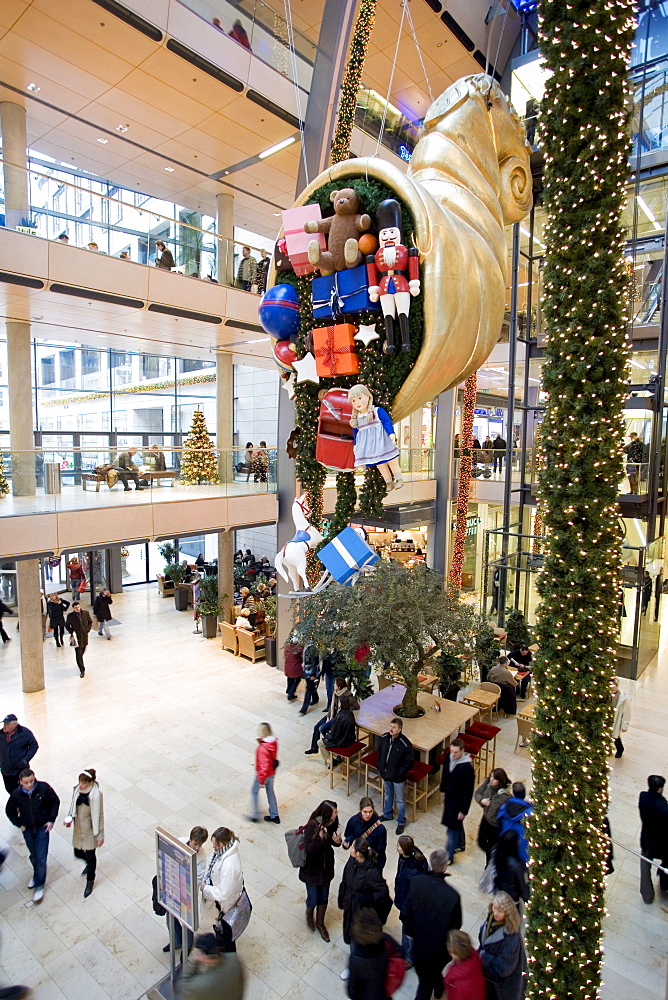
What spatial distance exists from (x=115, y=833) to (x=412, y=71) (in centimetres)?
1525

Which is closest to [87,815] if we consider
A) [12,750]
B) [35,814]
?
[35,814]

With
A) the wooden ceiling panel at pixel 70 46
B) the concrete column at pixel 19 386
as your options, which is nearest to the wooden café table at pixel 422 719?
the concrete column at pixel 19 386

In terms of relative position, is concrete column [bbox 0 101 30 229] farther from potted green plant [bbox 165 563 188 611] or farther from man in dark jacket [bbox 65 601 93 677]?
potted green plant [bbox 165 563 188 611]

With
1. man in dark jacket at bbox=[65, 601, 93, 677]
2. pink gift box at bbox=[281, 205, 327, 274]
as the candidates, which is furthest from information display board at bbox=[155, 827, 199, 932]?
man in dark jacket at bbox=[65, 601, 93, 677]

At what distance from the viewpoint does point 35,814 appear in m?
5.62

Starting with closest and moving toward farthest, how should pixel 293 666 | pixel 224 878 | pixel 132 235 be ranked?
1. pixel 224 878
2. pixel 293 666
3. pixel 132 235

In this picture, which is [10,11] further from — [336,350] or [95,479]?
[336,350]

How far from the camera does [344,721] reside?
7.44 m

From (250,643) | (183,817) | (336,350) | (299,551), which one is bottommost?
(183,817)

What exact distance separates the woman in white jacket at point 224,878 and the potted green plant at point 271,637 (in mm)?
7719

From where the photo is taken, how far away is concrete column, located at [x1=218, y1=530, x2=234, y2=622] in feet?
48.1

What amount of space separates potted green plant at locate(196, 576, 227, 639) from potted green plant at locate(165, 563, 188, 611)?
229cm

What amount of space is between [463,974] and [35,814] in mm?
4156

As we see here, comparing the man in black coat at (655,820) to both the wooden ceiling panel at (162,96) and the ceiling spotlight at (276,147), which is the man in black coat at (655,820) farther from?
the ceiling spotlight at (276,147)
